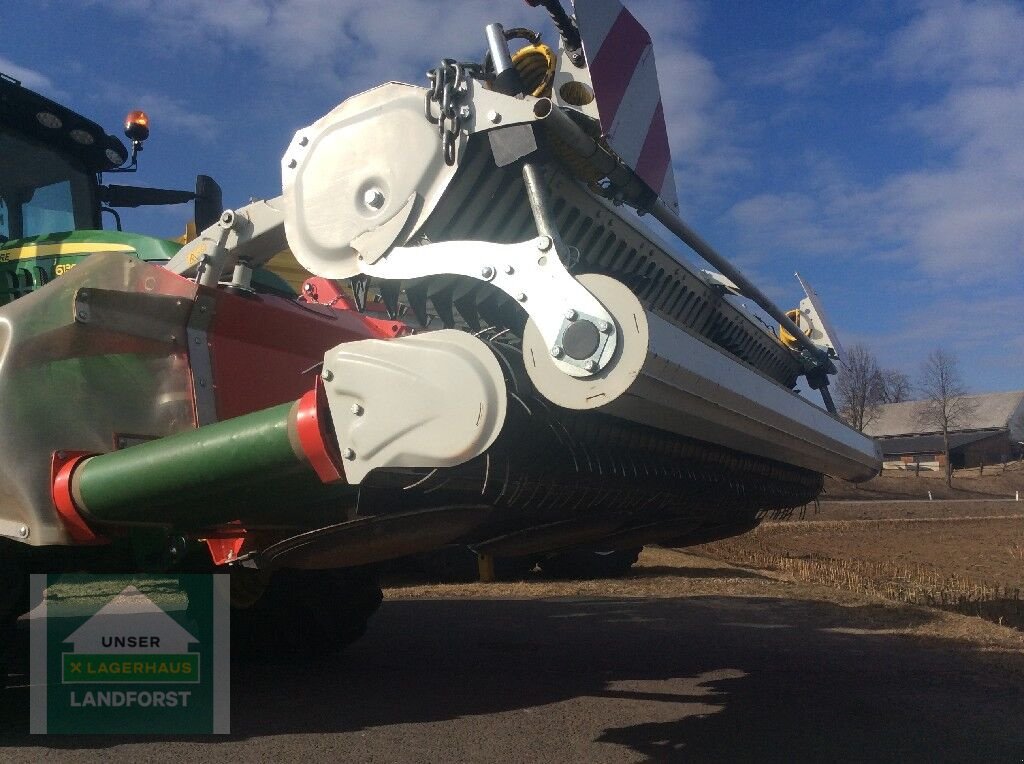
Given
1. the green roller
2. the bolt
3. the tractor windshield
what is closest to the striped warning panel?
the bolt

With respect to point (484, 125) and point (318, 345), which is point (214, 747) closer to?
point (318, 345)

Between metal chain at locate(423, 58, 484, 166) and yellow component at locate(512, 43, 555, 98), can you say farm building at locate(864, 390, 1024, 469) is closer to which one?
yellow component at locate(512, 43, 555, 98)

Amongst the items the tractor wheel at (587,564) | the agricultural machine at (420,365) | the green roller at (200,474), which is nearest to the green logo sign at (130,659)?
the agricultural machine at (420,365)

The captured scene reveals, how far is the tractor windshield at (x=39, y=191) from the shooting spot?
4.65m

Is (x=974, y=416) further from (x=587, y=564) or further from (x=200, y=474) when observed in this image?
(x=200, y=474)

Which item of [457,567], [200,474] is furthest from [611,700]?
[457,567]

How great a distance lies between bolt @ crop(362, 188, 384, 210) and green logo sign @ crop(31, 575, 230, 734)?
2020 mm

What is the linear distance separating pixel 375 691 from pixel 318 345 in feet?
5.82

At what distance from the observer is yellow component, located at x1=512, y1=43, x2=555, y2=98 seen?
2.83 metres

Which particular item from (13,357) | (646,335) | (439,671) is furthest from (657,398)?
(439,671)

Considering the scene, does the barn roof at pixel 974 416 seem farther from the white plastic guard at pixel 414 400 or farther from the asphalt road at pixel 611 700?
the white plastic guard at pixel 414 400

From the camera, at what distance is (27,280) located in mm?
4195

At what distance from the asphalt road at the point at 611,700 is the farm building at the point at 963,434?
138 feet

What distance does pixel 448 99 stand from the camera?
265cm
